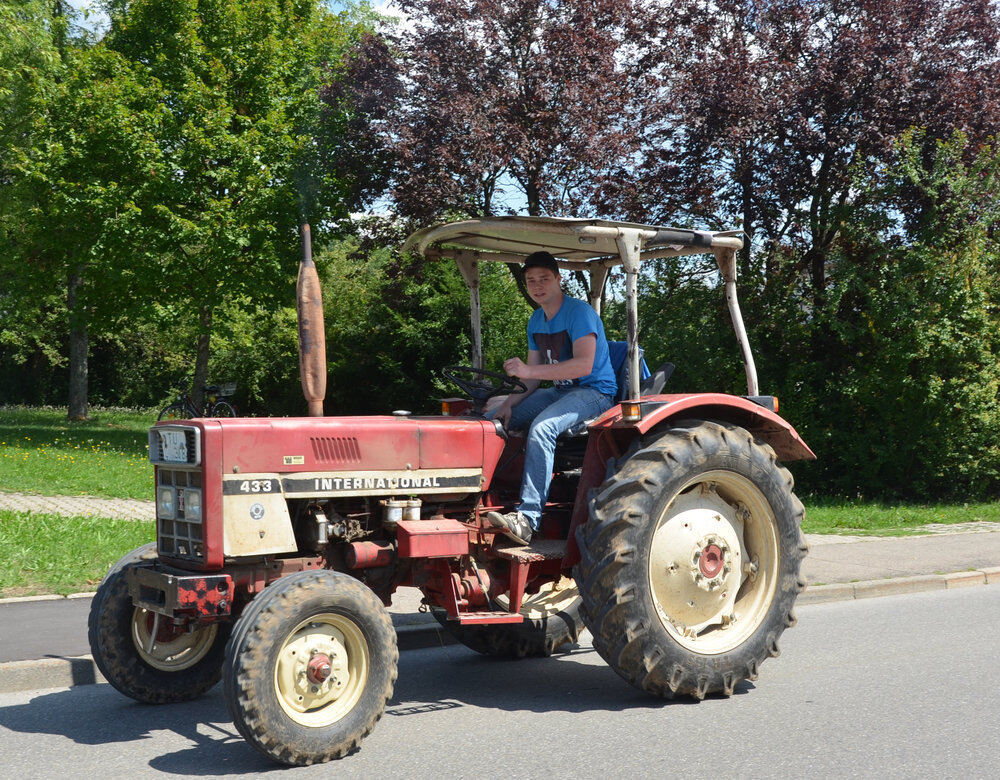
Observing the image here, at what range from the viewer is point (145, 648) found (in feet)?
17.7

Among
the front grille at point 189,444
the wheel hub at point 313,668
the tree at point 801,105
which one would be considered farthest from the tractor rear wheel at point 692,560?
the tree at point 801,105

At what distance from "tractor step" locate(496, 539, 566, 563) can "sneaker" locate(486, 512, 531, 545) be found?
0.23ft

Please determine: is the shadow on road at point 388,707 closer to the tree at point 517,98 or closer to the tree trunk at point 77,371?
the tree at point 517,98

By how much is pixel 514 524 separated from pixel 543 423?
0.59m

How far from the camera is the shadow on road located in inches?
184

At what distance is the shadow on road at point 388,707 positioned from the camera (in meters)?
4.68

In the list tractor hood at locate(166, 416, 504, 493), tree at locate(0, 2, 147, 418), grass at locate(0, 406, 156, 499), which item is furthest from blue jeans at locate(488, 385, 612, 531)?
tree at locate(0, 2, 147, 418)

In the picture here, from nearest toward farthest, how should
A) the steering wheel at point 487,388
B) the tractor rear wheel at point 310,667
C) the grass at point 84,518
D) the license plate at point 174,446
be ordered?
the tractor rear wheel at point 310,667, the license plate at point 174,446, the steering wheel at point 487,388, the grass at point 84,518

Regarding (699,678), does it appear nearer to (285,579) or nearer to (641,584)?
(641,584)

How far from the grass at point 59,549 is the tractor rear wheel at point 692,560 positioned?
479 centimetres

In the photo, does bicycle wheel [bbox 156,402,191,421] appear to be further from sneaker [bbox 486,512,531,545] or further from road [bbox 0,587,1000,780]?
sneaker [bbox 486,512,531,545]

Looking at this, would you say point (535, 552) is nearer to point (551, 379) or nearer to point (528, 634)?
point (551, 379)

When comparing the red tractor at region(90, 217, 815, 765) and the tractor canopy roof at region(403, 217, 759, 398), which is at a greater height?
the tractor canopy roof at region(403, 217, 759, 398)

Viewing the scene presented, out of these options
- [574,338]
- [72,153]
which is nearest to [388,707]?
[574,338]
